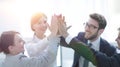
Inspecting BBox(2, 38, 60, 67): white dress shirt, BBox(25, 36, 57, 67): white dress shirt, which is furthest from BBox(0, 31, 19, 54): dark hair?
BBox(25, 36, 57, 67): white dress shirt

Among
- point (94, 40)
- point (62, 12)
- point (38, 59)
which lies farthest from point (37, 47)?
point (62, 12)

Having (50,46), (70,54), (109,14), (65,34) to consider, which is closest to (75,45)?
(65,34)

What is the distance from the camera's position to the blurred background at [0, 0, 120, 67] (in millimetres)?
2912

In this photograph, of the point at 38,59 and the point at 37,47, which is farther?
the point at 37,47

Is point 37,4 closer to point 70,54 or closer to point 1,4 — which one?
point 1,4

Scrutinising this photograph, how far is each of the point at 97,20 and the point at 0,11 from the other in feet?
4.19

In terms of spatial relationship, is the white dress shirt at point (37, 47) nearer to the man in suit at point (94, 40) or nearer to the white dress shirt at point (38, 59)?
the white dress shirt at point (38, 59)

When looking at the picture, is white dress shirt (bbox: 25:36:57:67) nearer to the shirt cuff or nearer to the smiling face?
the shirt cuff

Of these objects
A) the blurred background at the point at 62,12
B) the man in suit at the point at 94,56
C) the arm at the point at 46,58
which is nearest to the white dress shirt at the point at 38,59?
the arm at the point at 46,58

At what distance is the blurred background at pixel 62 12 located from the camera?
291cm

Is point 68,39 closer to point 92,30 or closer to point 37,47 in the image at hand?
point 37,47

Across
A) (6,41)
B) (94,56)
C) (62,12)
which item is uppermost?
(62,12)

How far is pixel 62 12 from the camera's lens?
9.80 ft

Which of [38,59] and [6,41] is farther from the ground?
[6,41]
